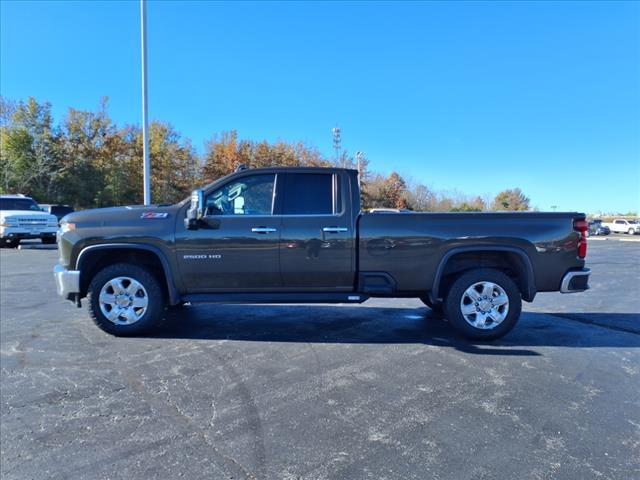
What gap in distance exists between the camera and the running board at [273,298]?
5.05 m

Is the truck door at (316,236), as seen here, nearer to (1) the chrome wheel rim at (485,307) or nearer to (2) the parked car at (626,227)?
(1) the chrome wheel rim at (485,307)

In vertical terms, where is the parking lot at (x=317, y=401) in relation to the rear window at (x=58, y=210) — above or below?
below

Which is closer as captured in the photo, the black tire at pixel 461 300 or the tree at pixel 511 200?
the black tire at pixel 461 300

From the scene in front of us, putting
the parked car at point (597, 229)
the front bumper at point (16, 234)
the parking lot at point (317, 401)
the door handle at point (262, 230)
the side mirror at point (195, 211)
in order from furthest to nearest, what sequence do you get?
the parked car at point (597, 229), the front bumper at point (16, 234), the door handle at point (262, 230), the side mirror at point (195, 211), the parking lot at point (317, 401)

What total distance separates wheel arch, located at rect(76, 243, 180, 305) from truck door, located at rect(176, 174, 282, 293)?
20 cm

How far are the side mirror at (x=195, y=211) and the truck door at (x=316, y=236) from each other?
35.7 inches

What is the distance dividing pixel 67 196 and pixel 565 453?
1620 inches

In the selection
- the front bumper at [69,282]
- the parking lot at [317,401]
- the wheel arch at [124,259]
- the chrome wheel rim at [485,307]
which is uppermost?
the wheel arch at [124,259]

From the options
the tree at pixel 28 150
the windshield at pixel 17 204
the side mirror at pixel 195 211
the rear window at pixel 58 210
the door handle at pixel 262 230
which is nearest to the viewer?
the side mirror at pixel 195 211

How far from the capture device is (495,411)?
331 centimetres

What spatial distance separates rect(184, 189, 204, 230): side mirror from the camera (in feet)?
16.0

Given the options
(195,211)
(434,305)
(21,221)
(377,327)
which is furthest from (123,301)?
(21,221)

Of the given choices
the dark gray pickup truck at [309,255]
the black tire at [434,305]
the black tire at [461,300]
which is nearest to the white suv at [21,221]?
the dark gray pickup truck at [309,255]

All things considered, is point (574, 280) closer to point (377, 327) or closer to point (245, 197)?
point (377, 327)
